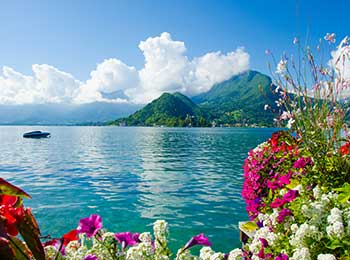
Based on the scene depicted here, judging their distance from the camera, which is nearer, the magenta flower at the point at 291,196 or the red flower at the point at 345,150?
the magenta flower at the point at 291,196

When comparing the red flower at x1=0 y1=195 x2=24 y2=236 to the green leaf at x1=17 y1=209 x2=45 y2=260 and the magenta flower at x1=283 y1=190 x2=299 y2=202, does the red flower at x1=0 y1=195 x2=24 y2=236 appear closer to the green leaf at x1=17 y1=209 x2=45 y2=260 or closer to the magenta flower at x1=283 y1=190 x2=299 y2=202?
the green leaf at x1=17 y1=209 x2=45 y2=260

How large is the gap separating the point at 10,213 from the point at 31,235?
143 mm

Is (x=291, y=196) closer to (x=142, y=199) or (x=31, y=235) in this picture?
(x=31, y=235)

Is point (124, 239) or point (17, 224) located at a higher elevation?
point (17, 224)

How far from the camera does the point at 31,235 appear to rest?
3.31ft

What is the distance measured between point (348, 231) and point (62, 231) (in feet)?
29.8

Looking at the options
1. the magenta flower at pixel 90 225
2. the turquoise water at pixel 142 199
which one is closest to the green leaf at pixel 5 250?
the magenta flower at pixel 90 225

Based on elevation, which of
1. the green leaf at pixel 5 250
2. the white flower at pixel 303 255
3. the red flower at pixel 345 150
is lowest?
the white flower at pixel 303 255

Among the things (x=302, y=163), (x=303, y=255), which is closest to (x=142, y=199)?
(x=302, y=163)

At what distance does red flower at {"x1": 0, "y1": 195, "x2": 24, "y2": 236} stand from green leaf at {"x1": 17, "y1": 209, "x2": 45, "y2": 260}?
0.02 metres

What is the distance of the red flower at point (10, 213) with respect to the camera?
3.49 ft

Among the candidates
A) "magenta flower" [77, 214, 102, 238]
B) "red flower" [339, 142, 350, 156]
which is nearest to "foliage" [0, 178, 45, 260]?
"magenta flower" [77, 214, 102, 238]

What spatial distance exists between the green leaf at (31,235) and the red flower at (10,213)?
2cm

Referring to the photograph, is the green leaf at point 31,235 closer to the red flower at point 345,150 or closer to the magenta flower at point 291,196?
the magenta flower at point 291,196
